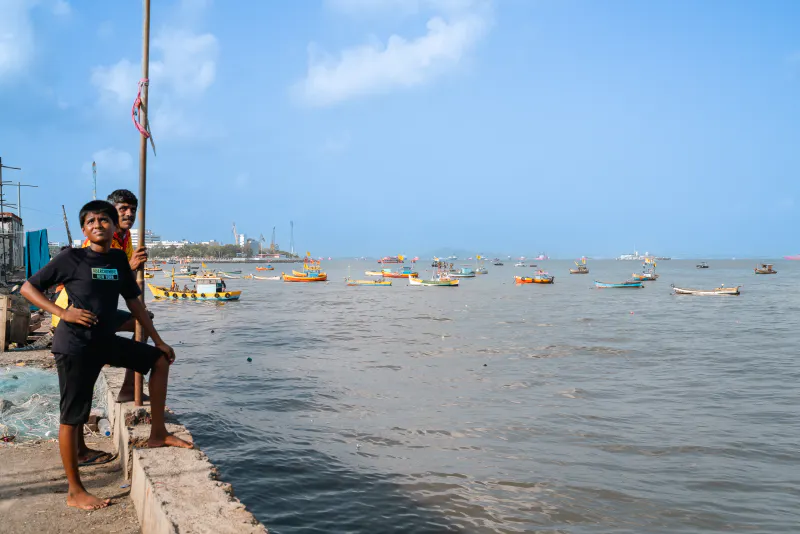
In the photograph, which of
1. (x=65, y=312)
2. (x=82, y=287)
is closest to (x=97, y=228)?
(x=82, y=287)

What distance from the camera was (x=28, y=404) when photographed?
7.29m

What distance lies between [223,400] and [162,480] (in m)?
8.59

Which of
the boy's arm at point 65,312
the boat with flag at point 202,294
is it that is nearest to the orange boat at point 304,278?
the boat with flag at point 202,294

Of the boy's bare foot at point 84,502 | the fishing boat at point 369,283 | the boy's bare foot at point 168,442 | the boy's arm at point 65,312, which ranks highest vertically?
the boy's arm at point 65,312

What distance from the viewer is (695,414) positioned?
37.7ft

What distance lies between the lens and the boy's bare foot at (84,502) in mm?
3951

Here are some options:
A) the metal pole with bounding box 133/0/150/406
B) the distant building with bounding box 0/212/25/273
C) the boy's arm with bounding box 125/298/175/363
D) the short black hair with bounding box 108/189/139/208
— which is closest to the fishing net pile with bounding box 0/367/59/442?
the metal pole with bounding box 133/0/150/406

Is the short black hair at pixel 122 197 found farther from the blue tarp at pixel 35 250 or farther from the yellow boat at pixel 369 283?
the yellow boat at pixel 369 283

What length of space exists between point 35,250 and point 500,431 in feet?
69.9

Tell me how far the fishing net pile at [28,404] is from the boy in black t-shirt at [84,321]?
2683 mm

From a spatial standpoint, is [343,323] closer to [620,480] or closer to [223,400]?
[223,400]

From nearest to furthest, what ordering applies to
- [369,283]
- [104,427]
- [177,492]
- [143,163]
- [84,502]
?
1. [177,492]
2. [84,502]
3. [143,163]
4. [104,427]
5. [369,283]

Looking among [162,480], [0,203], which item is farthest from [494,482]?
[0,203]

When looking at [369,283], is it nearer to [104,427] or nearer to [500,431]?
[500,431]
